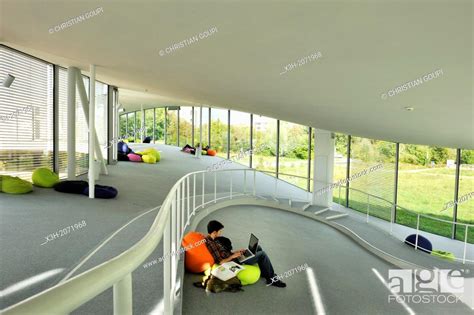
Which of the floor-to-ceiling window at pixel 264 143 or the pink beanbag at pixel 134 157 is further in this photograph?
the floor-to-ceiling window at pixel 264 143

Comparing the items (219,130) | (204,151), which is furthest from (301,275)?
(219,130)

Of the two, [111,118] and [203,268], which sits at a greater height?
[111,118]

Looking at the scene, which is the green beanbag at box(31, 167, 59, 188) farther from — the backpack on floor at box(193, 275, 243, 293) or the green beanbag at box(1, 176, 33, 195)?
the backpack on floor at box(193, 275, 243, 293)

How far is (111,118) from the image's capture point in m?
11.5

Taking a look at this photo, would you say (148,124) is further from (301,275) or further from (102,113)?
(301,275)

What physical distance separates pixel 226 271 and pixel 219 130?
47.0ft

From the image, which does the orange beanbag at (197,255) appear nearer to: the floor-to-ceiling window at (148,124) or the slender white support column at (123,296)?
the slender white support column at (123,296)

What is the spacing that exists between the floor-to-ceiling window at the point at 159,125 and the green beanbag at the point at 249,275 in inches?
724

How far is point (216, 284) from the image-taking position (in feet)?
12.9

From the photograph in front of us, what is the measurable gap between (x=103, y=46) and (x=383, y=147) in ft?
34.8

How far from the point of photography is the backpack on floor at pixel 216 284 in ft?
12.7

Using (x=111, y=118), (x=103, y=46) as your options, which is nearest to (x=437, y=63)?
(x=103, y=46)

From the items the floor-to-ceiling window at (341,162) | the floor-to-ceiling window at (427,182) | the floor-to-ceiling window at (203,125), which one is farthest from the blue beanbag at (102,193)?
the floor-to-ceiling window at (203,125)

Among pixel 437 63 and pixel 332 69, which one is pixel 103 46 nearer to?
pixel 332 69
